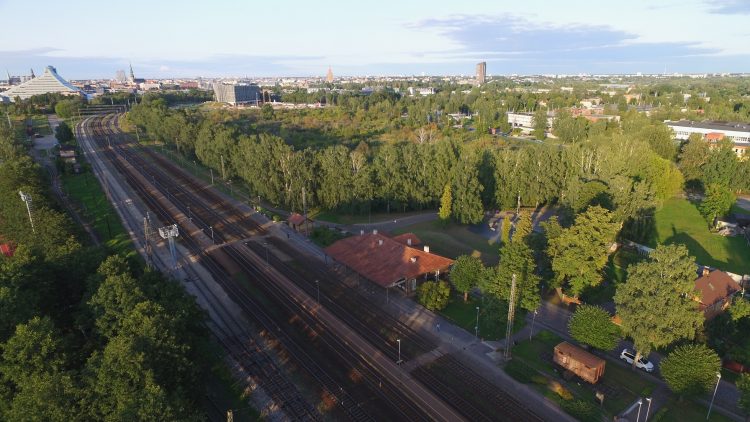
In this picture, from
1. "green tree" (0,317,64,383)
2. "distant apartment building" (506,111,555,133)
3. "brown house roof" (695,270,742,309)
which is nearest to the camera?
"green tree" (0,317,64,383)

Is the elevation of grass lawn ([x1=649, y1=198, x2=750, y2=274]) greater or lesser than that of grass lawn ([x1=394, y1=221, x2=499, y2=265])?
greater

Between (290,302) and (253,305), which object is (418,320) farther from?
(253,305)

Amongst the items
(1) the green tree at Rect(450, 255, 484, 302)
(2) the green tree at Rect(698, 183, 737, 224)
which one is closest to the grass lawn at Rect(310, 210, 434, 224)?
(1) the green tree at Rect(450, 255, 484, 302)

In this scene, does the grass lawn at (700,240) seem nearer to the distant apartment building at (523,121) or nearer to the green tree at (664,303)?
the green tree at (664,303)

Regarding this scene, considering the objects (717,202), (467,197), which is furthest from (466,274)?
(717,202)

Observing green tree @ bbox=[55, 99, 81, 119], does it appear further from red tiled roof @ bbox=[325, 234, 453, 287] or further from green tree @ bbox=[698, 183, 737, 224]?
green tree @ bbox=[698, 183, 737, 224]

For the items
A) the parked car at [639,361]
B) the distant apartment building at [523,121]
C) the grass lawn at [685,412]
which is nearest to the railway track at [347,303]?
the grass lawn at [685,412]
